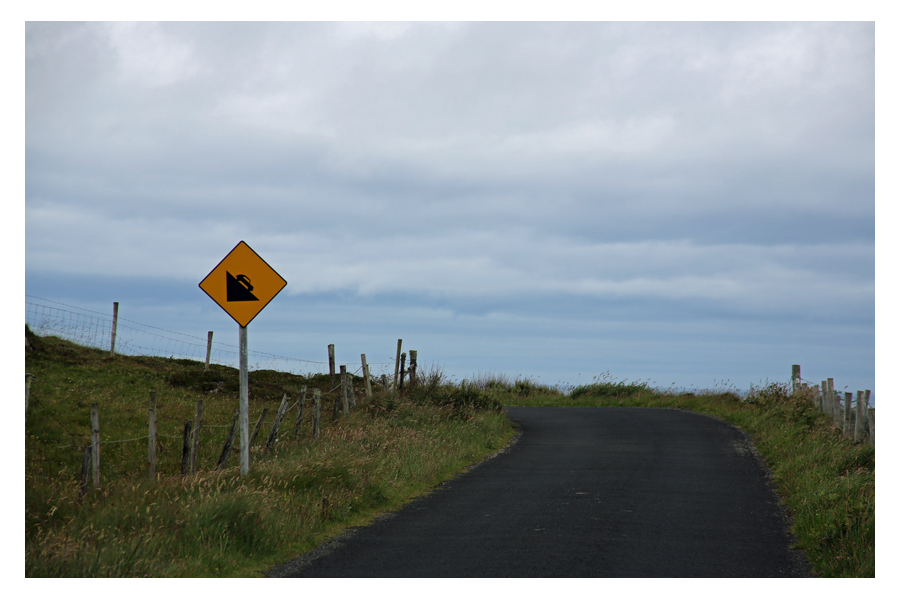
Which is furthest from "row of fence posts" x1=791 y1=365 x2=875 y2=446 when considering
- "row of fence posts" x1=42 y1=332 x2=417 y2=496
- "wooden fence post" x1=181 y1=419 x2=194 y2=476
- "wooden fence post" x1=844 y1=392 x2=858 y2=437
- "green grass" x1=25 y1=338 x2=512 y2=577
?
"wooden fence post" x1=181 y1=419 x2=194 y2=476

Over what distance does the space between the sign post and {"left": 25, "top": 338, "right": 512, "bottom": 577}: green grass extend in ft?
5.23

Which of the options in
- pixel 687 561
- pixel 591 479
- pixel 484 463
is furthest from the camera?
pixel 484 463

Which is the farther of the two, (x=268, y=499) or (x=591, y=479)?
(x=591, y=479)

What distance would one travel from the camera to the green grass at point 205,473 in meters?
7.42

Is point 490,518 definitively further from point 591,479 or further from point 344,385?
point 344,385

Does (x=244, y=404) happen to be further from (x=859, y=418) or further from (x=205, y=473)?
(x=859, y=418)

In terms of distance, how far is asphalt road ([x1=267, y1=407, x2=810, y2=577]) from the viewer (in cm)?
778

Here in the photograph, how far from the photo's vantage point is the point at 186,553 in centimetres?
751

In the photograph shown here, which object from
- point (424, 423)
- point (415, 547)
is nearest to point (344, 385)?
point (424, 423)

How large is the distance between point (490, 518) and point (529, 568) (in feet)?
9.44

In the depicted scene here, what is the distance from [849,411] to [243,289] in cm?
1594

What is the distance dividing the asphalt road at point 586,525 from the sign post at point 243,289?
308cm

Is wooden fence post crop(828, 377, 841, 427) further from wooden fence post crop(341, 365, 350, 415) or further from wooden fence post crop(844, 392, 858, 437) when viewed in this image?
wooden fence post crop(341, 365, 350, 415)

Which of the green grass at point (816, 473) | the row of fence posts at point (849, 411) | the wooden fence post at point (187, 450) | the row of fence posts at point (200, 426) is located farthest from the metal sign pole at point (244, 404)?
the row of fence posts at point (849, 411)
